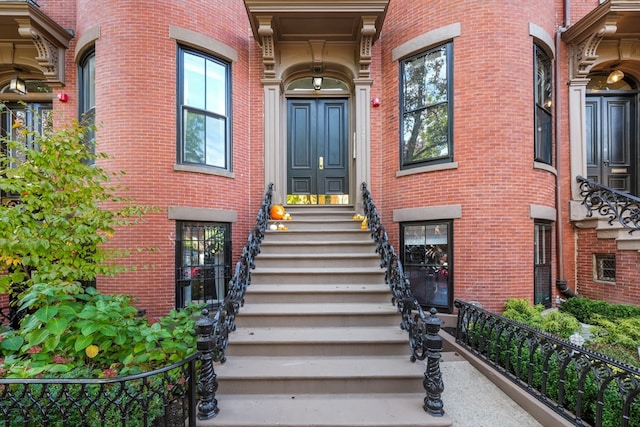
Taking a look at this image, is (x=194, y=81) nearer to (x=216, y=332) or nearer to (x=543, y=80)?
(x=216, y=332)

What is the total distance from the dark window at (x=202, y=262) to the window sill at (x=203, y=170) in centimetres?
110

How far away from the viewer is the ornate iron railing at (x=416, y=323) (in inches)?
133

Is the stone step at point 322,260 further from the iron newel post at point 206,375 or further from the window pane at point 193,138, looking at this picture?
the window pane at point 193,138

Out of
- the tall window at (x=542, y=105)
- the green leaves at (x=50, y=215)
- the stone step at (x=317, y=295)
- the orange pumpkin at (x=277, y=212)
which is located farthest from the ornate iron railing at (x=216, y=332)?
the tall window at (x=542, y=105)

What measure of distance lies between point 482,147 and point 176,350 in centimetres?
627

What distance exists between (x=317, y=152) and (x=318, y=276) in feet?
12.7

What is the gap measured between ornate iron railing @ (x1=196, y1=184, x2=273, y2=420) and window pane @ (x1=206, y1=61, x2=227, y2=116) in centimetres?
326

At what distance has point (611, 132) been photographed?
8.16 metres

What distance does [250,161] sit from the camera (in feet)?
24.4

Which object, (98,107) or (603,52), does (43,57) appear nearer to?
(98,107)

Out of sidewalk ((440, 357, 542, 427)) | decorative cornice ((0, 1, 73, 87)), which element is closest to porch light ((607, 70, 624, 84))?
sidewalk ((440, 357, 542, 427))

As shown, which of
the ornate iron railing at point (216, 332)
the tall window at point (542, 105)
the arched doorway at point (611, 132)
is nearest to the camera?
the ornate iron railing at point (216, 332)

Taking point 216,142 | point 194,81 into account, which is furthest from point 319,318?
point 194,81

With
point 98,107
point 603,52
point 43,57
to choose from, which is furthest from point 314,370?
point 603,52
